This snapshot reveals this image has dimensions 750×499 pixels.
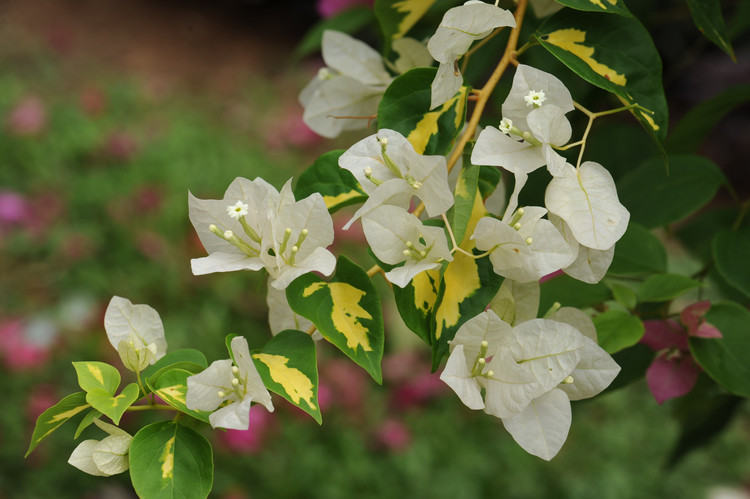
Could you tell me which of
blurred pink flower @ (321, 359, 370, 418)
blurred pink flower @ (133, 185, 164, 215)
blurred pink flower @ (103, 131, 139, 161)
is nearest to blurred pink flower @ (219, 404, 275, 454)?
blurred pink flower @ (321, 359, 370, 418)

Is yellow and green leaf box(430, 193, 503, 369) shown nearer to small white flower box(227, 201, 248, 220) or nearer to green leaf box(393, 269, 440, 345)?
green leaf box(393, 269, 440, 345)

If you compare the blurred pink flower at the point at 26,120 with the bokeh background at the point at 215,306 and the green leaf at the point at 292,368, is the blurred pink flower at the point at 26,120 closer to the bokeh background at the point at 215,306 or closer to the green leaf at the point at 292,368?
the bokeh background at the point at 215,306

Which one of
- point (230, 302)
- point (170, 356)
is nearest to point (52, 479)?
point (230, 302)

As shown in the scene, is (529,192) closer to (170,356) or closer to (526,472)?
(170,356)

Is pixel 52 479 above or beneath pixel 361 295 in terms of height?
beneath

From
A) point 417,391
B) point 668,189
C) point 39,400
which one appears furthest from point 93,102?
point 668,189

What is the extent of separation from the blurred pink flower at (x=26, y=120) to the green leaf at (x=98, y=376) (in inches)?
78.9

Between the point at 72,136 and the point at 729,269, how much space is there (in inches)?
81.1

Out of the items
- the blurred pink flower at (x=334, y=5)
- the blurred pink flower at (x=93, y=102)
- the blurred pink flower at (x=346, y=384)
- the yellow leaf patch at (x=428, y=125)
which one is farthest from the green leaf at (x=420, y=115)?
the blurred pink flower at (x=93, y=102)

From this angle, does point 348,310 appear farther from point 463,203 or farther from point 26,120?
point 26,120

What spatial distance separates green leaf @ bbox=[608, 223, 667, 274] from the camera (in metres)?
0.49

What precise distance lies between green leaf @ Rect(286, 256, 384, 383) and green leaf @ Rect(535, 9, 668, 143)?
16cm

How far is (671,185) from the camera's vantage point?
550 mm

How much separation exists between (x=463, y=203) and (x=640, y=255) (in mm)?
211
